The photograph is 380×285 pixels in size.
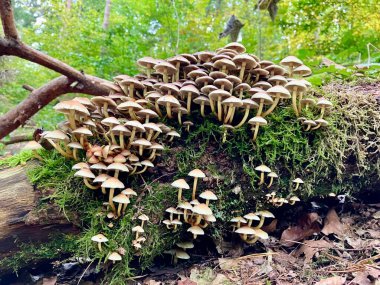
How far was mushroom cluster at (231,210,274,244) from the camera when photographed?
2.15 meters

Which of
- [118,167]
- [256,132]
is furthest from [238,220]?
[118,167]

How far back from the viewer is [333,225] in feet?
8.04

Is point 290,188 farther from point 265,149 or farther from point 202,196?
point 202,196

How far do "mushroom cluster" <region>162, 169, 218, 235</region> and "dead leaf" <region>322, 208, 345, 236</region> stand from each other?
3.53 feet

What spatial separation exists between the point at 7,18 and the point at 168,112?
209 cm

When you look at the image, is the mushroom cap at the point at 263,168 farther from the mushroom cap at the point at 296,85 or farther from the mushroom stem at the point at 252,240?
the mushroom cap at the point at 296,85

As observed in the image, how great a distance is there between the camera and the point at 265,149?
93.0 inches

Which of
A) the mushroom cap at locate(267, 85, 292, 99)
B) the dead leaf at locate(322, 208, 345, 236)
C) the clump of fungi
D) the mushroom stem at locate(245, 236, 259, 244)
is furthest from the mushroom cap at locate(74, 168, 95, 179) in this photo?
the dead leaf at locate(322, 208, 345, 236)

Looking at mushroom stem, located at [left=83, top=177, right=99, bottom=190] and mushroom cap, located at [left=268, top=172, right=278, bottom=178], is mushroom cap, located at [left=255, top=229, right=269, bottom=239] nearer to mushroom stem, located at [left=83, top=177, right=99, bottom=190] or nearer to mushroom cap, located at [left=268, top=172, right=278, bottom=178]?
mushroom cap, located at [left=268, top=172, right=278, bottom=178]

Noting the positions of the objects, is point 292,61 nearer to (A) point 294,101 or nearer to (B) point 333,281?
(A) point 294,101

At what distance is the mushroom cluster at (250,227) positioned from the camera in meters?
2.15

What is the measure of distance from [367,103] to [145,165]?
222 cm

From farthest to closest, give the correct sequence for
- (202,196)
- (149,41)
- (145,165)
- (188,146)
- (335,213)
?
(149,41) < (335,213) < (188,146) < (145,165) < (202,196)

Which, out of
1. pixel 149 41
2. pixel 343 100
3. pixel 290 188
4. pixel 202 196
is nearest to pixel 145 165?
pixel 202 196
